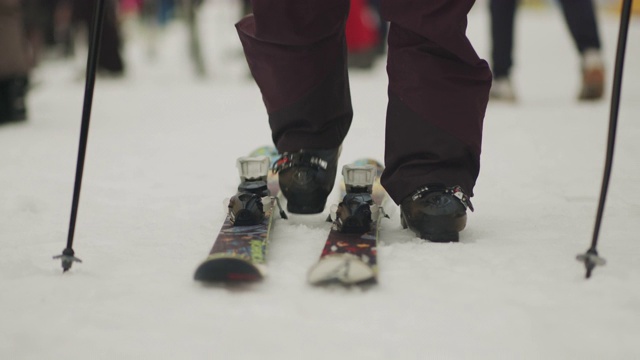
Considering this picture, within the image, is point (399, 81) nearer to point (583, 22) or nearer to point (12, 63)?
point (12, 63)

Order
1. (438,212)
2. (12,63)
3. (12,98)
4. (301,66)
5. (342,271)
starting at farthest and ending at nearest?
(12,98) < (12,63) < (301,66) < (438,212) < (342,271)

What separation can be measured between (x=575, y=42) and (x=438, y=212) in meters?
2.53

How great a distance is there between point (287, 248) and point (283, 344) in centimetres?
41

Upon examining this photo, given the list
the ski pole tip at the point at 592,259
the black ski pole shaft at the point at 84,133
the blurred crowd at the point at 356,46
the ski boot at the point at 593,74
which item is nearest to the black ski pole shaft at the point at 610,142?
the ski pole tip at the point at 592,259

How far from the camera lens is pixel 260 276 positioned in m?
1.07

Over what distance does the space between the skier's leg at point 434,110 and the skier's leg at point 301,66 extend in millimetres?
159

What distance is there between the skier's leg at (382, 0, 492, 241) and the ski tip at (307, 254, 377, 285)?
0.28m

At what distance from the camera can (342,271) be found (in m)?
1.06

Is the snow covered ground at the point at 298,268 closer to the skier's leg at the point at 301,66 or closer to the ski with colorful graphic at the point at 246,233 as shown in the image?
the ski with colorful graphic at the point at 246,233

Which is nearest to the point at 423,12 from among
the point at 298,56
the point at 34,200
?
the point at 298,56

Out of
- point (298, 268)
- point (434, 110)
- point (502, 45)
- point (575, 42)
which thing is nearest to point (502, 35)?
point (502, 45)

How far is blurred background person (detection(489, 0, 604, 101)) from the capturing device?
3.39 meters

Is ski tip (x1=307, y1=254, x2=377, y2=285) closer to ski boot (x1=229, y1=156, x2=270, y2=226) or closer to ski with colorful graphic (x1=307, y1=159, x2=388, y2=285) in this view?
ski with colorful graphic (x1=307, y1=159, x2=388, y2=285)

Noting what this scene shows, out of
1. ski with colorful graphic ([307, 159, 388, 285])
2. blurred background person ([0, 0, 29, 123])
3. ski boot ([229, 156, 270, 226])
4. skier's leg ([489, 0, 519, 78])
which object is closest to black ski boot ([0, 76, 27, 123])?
blurred background person ([0, 0, 29, 123])
